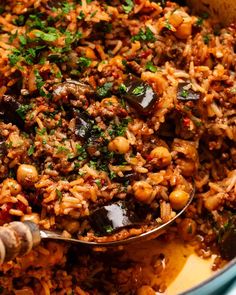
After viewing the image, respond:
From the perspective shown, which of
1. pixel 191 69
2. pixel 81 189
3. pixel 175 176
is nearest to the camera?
pixel 81 189

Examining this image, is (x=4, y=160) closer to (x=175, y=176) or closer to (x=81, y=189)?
(x=81, y=189)

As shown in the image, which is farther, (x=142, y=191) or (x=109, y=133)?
(x=109, y=133)

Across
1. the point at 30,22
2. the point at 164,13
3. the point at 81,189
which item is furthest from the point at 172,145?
the point at 30,22

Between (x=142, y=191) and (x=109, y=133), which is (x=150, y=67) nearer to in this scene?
(x=109, y=133)

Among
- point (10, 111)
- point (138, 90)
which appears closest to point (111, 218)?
point (138, 90)

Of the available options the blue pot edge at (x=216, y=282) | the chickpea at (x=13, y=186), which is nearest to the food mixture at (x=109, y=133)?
the chickpea at (x=13, y=186)

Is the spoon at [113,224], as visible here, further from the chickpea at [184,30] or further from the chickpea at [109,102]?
the chickpea at [184,30]
